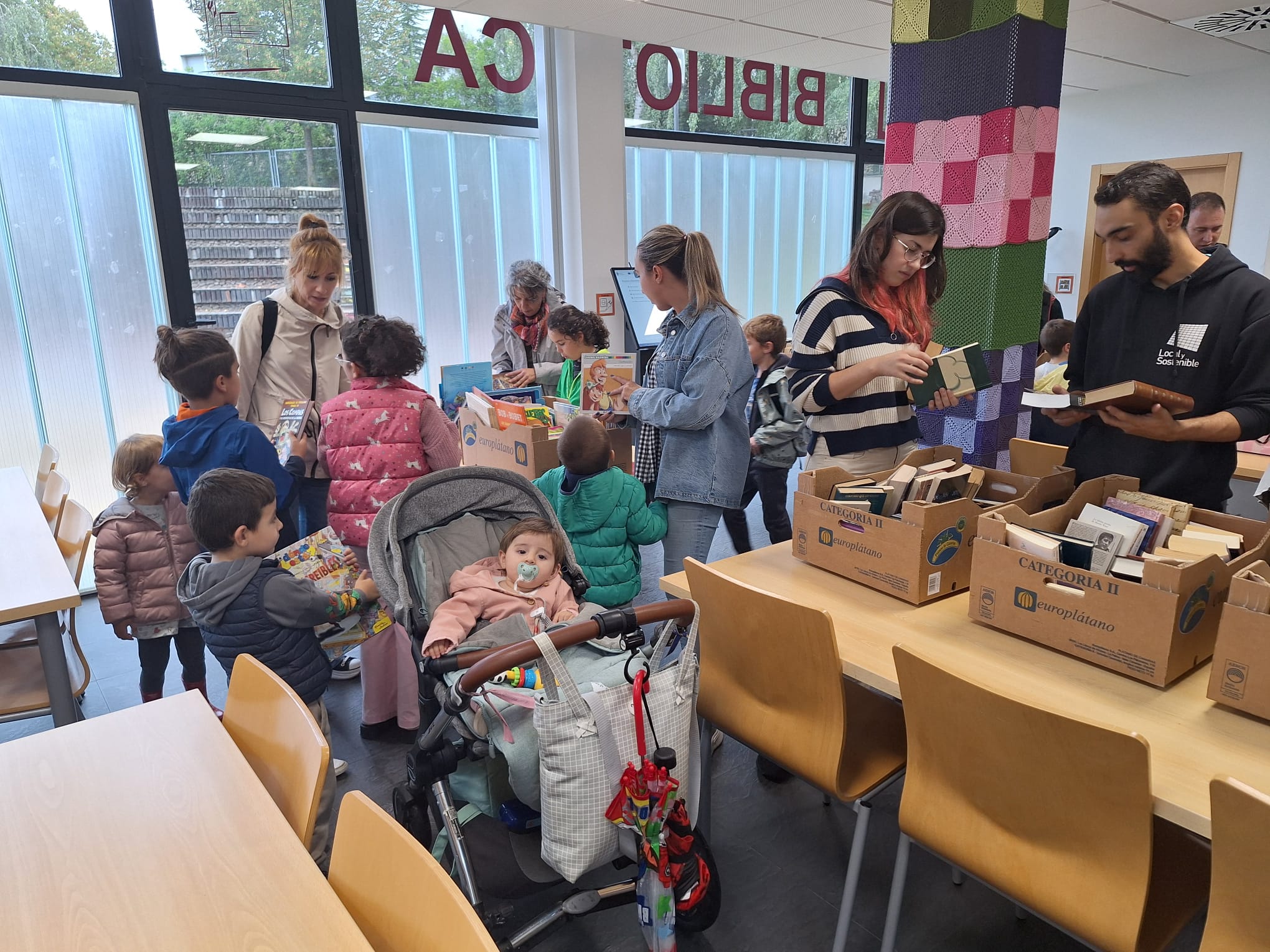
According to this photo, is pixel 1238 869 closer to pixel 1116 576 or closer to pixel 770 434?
pixel 1116 576

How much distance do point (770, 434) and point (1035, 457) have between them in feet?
3.74

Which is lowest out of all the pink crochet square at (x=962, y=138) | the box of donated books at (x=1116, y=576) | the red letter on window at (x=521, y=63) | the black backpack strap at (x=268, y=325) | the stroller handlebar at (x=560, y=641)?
the stroller handlebar at (x=560, y=641)

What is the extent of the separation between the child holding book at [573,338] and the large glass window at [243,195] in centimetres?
165

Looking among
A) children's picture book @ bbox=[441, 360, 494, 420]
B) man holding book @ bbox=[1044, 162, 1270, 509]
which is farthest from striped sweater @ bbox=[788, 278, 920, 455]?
children's picture book @ bbox=[441, 360, 494, 420]

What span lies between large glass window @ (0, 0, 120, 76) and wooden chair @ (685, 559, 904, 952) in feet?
13.3

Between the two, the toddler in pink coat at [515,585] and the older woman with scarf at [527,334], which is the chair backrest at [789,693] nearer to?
the toddler in pink coat at [515,585]

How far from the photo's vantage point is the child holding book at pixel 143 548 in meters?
2.58

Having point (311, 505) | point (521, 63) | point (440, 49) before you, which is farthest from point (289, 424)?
point (521, 63)

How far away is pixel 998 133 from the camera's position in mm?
3051

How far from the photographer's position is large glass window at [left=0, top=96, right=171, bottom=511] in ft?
12.8

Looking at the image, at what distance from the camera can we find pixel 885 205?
231 cm

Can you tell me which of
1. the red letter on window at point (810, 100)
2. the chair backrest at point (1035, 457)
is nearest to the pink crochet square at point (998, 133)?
the chair backrest at point (1035, 457)

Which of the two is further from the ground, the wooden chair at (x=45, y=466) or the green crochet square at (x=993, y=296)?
the green crochet square at (x=993, y=296)

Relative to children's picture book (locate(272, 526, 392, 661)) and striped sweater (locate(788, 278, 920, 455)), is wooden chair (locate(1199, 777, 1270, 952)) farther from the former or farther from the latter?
children's picture book (locate(272, 526, 392, 661))
